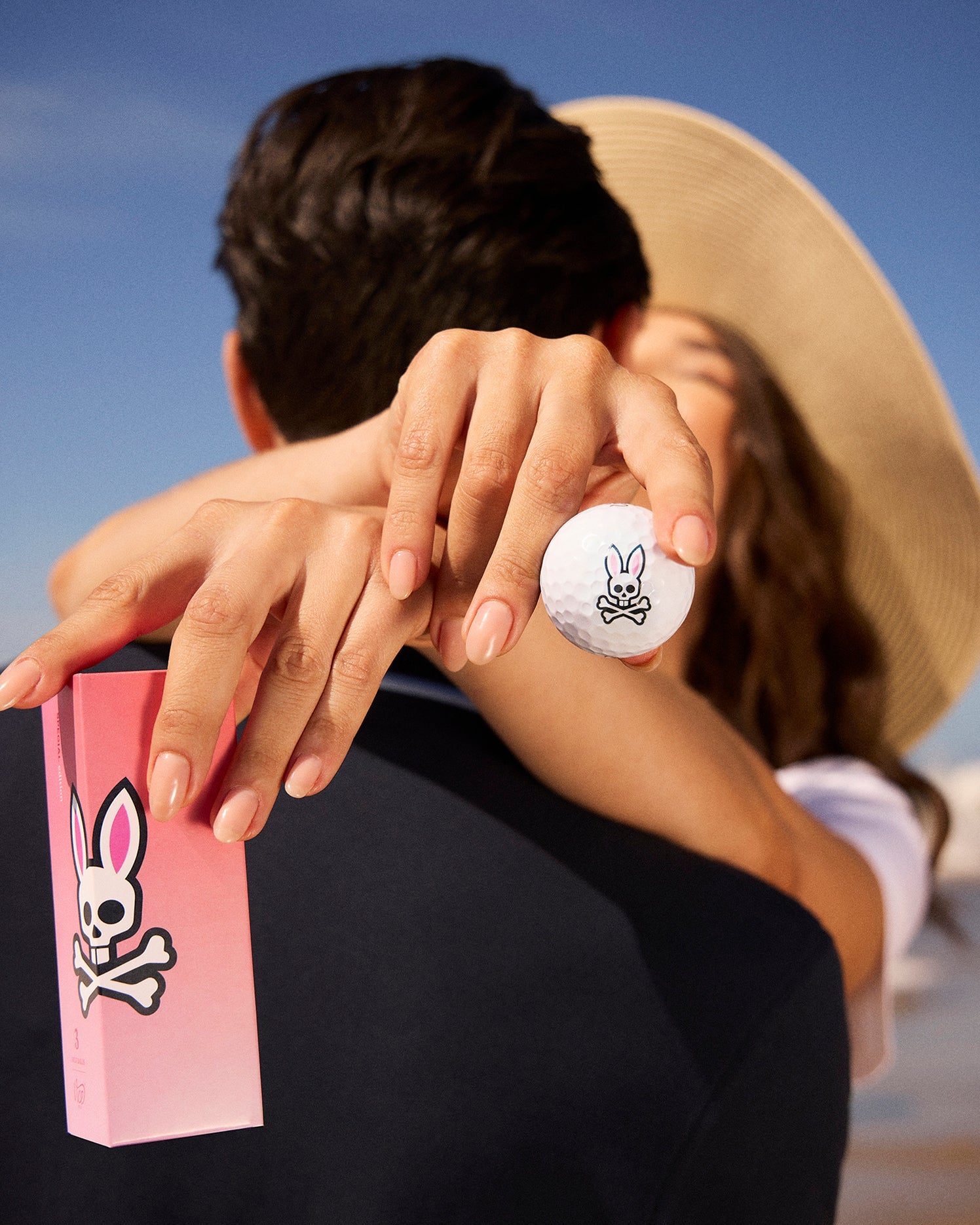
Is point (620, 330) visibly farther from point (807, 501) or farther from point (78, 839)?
point (807, 501)

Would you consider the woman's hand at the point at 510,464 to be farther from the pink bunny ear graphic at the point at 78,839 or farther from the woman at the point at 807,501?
the woman at the point at 807,501

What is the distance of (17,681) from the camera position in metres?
0.42

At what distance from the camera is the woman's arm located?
608 millimetres

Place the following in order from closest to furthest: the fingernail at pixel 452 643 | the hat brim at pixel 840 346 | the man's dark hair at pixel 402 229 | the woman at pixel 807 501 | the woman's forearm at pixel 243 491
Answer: the fingernail at pixel 452 643
the woman's forearm at pixel 243 491
the man's dark hair at pixel 402 229
the woman at pixel 807 501
the hat brim at pixel 840 346

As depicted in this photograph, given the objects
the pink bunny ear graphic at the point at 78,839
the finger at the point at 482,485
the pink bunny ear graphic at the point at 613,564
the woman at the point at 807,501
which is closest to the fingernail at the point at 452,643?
the finger at the point at 482,485

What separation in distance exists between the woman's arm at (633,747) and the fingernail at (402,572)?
14cm

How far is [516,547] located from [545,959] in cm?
28

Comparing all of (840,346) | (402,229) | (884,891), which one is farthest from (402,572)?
(840,346)

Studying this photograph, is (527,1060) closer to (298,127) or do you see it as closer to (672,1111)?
(672,1111)

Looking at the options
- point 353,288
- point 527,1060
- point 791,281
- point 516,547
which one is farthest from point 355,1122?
point 791,281

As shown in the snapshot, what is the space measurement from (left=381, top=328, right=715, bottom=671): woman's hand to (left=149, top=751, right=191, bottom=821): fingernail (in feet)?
0.45

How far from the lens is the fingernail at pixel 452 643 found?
53 centimetres

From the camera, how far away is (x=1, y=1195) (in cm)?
56

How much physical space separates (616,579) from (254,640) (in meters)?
0.19
